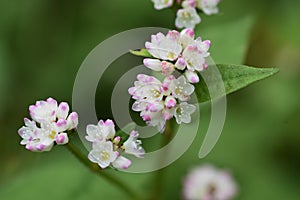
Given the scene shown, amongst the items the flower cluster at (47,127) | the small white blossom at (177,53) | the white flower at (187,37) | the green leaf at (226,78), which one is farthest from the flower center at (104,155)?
the white flower at (187,37)

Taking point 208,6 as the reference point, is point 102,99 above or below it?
below

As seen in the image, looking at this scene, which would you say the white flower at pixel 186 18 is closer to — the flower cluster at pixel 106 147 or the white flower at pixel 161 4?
the white flower at pixel 161 4

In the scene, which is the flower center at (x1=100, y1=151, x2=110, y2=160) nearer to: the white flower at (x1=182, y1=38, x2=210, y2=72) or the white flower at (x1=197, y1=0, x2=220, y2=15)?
the white flower at (x1=182, y1=38, x2=210, y2=72)

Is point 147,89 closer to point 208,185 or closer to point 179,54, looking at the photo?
point 179,54

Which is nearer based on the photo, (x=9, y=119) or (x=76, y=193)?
(x=76, y=193)

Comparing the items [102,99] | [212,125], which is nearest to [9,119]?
[102,99]

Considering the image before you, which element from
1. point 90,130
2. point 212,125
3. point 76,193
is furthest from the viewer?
point 212,125

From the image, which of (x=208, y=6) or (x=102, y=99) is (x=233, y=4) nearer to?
(x=102, y=99)
